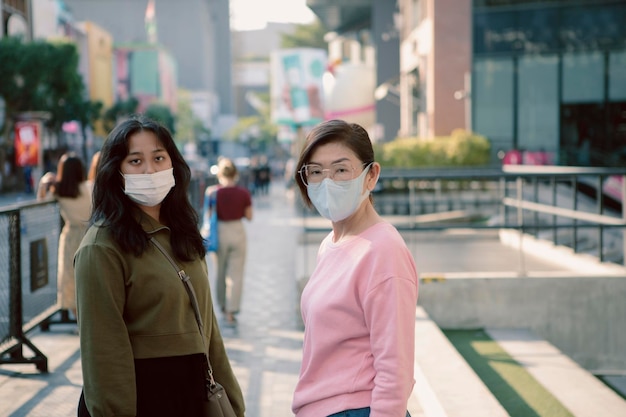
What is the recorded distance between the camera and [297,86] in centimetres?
4728

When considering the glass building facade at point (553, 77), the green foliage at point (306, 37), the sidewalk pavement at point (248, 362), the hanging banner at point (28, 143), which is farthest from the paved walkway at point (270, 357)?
the green foliage at point (306, 37)

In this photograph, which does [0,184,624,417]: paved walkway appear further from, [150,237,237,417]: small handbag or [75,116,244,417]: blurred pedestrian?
[75,116,244,417]: blurred pedestrian

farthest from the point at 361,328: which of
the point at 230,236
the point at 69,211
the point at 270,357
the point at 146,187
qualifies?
the point at 230,236

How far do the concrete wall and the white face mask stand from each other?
23.2 feet

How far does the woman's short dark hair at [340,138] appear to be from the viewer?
115 inches

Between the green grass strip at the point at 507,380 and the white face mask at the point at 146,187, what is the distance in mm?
4022

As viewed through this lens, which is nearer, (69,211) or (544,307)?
(69,211)

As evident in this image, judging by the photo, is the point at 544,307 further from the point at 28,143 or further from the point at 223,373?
the point at 28,143

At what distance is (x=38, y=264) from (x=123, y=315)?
5.83m

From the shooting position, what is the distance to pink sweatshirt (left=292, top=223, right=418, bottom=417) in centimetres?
265

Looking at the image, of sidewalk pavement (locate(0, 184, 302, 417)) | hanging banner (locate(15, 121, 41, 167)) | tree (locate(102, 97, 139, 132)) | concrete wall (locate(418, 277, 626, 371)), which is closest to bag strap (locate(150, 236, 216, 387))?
sidewalk pavement (locate(0, 184, 302, 417))

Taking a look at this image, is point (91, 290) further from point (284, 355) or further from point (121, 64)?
point (121, 64)

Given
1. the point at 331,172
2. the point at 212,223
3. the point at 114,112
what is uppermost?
the point at 114,112

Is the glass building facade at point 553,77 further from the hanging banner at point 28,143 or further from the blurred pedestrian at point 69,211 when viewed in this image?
the blurred pedestrian at point 69,211
